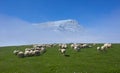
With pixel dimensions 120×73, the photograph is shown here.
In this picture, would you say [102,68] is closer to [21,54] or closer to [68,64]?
[68,64]

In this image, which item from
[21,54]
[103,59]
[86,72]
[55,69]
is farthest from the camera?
[21,54]

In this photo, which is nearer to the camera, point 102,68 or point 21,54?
point 102,68

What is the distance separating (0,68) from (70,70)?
10.6 metres

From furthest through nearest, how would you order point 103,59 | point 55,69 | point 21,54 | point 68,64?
point 21,54 < point 103,59 < point 68,64 < point 55,69

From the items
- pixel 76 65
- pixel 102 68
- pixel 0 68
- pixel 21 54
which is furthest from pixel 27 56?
pixel 102 68

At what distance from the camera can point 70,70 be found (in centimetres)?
3394

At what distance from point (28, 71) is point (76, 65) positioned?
6531 millimetres

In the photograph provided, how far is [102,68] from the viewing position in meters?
34.2

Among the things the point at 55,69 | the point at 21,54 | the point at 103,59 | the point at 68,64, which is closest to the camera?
the point at 55,69

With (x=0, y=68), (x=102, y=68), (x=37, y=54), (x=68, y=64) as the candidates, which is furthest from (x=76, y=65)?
(x=37, y=54)

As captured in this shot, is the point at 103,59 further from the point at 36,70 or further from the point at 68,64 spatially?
the point at 36,70

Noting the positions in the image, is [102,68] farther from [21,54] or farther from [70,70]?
[21,54]

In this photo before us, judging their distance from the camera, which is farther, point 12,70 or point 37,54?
point 37,54

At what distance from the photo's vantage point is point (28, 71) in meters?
35.1
